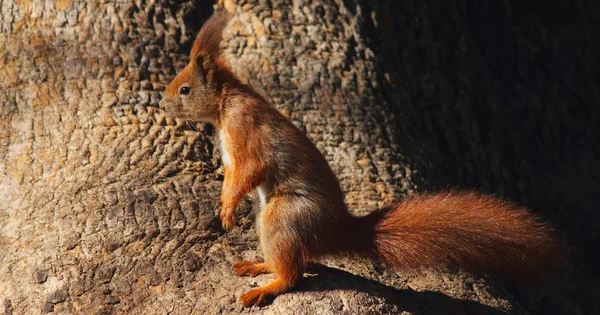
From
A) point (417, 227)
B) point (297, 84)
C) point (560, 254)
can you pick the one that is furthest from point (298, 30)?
point (560, 254)

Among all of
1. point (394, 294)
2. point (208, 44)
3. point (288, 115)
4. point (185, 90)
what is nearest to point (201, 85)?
point (185, 90)

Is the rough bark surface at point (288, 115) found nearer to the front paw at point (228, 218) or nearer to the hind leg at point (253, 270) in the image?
the hind leg at point (253, 270)

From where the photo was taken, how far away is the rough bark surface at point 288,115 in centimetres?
313

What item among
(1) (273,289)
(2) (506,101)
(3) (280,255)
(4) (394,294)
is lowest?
(4) (394,294)

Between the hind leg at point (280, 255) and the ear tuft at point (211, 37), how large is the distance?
0.87 m

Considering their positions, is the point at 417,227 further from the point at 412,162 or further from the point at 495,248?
the point at 412,162

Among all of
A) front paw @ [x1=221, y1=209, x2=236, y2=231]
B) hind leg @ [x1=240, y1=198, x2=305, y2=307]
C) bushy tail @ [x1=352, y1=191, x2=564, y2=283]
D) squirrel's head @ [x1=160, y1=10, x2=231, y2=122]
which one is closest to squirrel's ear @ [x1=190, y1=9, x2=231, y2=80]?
squirrel's head @ [x1=160, y1=10, x2=231, y2=122]

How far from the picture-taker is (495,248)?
9.99 feet

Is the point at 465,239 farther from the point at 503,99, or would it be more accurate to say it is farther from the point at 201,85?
the point at 503,99

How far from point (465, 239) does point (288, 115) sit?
4.36 feet

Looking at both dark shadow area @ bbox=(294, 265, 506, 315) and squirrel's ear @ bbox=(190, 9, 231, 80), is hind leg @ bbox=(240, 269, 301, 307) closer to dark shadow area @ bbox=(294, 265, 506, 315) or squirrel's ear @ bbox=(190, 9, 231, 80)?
dark shadow area @ bbox=(294, 265, 506, 315)

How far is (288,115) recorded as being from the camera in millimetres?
4020

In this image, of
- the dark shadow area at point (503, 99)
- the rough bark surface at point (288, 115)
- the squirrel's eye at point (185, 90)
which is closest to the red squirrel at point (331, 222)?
the rough bark surface at point (288, 115)

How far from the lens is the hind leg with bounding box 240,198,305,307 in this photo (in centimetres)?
300
